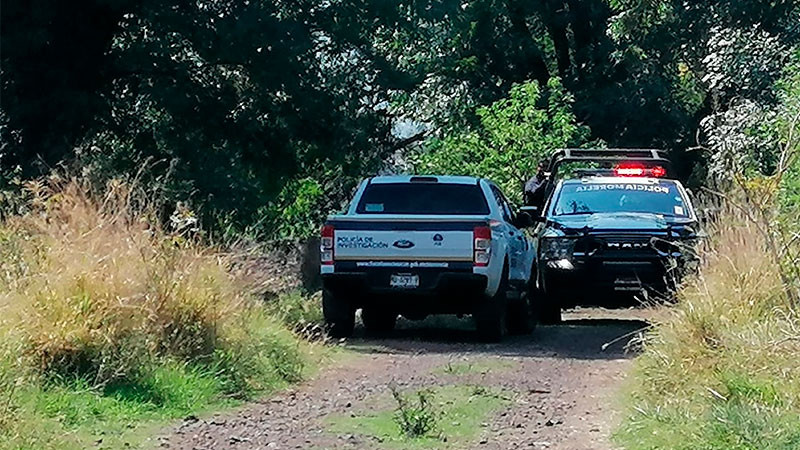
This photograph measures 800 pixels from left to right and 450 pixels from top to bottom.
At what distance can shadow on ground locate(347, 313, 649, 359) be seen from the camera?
46.2 feet

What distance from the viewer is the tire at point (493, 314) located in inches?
584

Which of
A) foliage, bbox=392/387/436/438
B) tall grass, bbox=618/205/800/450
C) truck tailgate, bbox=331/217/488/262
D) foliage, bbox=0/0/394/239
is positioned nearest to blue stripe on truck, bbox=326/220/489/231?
truck tailgate, bbox=331/217/488/262

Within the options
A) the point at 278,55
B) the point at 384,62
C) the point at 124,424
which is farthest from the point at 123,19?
the point at 124,424

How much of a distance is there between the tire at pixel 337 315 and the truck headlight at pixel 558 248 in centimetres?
238

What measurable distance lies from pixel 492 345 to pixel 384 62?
8.44 metres

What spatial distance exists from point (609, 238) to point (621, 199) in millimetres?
1659

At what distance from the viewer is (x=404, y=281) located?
14500mm

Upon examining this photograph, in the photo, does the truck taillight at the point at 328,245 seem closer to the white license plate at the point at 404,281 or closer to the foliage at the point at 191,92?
the white license plate at the point at 404,281

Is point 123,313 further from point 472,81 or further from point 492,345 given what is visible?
point 472,81

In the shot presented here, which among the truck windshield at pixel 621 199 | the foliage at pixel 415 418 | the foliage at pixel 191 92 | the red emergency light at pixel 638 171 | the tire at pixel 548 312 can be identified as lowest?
the tire at pixel 548 312

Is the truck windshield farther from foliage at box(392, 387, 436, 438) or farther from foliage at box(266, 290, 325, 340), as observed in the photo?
foliage at box(392, 387, 436, 438)

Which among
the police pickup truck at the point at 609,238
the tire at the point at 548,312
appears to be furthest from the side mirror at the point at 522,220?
the tire at the point at 548,312

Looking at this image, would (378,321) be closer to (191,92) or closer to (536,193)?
(536,193)

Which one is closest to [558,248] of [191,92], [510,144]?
[191,92]
